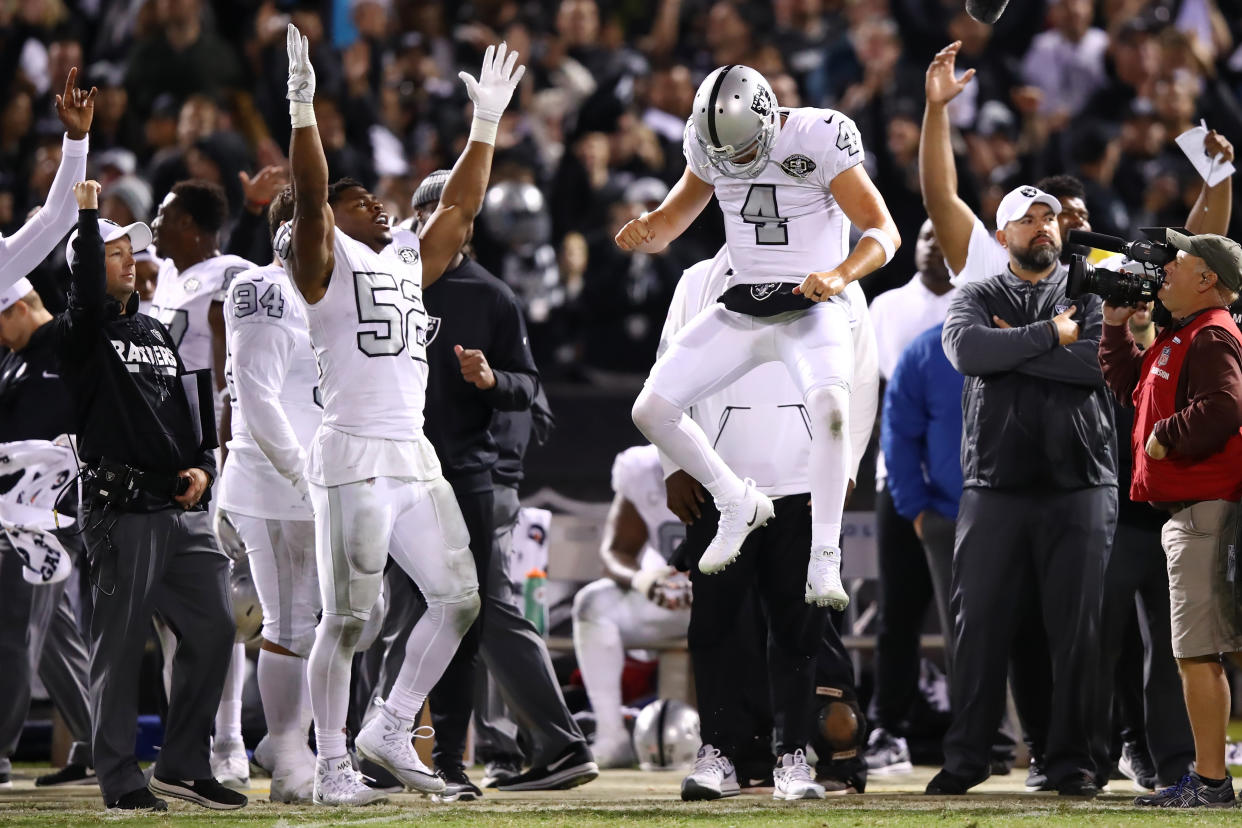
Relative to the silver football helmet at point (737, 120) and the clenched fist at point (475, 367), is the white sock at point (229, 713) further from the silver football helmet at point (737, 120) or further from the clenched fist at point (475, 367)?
the silver football helmet at point (737, 120)

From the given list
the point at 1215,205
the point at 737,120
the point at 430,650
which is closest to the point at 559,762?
the point at 430,650

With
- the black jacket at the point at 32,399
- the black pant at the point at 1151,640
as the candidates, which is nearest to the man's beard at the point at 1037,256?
the black pant at the point at 1151,640

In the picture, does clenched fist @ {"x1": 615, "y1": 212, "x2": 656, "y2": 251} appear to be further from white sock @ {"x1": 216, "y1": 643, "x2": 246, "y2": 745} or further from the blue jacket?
white sock @ {"x1": 216, "y1": 643, "x2": 246, "y2": 745}

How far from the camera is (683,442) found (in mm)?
6316

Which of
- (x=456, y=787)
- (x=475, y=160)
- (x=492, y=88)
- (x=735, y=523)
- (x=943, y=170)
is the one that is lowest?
(x=456, y=787)

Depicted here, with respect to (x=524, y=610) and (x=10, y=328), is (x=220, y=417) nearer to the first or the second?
(x=10, y=328)

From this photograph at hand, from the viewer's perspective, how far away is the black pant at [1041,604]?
6777 millimetres

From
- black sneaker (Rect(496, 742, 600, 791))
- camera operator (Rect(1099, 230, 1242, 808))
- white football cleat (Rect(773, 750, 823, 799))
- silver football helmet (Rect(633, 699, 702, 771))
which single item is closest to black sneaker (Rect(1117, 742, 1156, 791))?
camera operator (Rect(1099, 230, 1242, 808))

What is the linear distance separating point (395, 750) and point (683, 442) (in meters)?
1.44

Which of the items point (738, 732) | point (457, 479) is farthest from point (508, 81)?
point (738, 732)

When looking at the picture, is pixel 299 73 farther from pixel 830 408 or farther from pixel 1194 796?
pixel 1194 796

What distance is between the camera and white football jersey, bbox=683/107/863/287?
6395 millimetres

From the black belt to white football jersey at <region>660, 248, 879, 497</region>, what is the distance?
40 centimetres

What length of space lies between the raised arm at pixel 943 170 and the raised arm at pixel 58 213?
3331 mm
